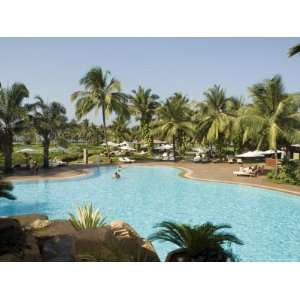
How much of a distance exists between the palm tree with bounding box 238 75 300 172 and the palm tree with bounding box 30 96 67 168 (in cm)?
1259

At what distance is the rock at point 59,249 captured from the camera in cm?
650

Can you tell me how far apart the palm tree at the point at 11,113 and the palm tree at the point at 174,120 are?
1356 cm

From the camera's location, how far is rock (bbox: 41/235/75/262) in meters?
6.50

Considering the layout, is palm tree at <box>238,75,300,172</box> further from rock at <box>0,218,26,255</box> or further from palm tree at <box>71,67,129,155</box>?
rock at <box>0,218,26,255</box>

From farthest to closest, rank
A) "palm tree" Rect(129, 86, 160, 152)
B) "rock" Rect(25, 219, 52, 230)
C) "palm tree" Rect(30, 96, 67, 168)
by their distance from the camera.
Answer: "palm tree" Rect(129, 86, 160, 152)
"palm tree" Rect(30, 96, 67, 168)
"rock" Rect(25, 219, 52, 230)

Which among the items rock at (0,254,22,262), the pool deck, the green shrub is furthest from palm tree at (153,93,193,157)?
rock at (0,254,22,262)

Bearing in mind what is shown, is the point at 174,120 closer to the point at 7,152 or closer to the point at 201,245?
the point at 7,152

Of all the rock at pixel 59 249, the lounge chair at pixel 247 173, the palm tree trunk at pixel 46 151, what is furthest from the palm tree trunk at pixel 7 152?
the rock at pixel 59 249

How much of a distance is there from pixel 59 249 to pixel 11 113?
16335 mm

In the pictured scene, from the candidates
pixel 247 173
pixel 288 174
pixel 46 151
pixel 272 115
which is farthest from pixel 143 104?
pixel 288 174

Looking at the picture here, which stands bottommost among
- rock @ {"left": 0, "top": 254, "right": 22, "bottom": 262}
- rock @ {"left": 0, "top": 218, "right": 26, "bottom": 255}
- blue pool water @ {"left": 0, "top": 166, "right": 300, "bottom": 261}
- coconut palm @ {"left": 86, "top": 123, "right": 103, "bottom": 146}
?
blue pool water @ {"left": 0, "top": 166, "right": 300, "bottom": 261}

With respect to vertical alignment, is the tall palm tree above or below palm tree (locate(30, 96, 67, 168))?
below
